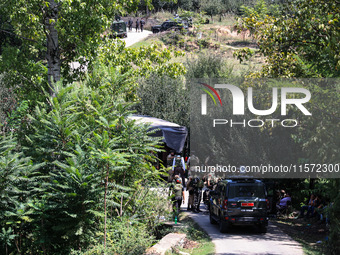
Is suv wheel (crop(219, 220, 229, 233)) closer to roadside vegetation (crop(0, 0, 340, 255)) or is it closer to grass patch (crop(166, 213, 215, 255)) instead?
grass patch (crop(166, 213, 215, 255))

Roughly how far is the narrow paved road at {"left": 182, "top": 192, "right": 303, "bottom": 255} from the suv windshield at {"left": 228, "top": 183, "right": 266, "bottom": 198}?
1426mm

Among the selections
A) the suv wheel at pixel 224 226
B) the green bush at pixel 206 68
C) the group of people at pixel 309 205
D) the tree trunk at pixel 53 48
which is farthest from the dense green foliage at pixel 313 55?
the green bush at pixel 206 68

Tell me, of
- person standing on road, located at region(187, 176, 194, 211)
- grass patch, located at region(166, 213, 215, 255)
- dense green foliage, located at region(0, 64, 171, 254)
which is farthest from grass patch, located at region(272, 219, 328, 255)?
dense green foliage, located at region(0, 64, 171, 254)

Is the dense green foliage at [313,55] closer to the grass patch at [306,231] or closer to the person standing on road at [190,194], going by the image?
the grass patch at [306,231]

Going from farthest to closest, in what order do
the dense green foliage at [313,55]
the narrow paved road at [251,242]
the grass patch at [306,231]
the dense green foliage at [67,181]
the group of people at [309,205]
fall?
the group of people at [309,205]
the grass patch at [306,231]
the dense green foliage at [313,55]
the narrow paved road at [251,242]
the dense green foliage at [67,181]

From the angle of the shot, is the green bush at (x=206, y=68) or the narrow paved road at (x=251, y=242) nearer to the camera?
the narrow paved road at (x=251, y=242)

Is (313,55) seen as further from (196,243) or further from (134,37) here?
(134,37)

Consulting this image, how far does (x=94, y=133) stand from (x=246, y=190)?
806cm

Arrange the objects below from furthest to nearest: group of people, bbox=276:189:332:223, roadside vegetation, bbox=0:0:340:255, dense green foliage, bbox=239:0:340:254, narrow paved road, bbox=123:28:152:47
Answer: narrow paved road, bbox=123:28:152:47 → group of people, bbox=276:189:332:223 → dense green foliage, bbox=239:0:340:254 → roadside vegetation, bbox=0:0:340:255

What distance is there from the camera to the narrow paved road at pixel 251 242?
40.7 feet

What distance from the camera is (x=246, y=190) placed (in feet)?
50.1

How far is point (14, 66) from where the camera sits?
13727mm

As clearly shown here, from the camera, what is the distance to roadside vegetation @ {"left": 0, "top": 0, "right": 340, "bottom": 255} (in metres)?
8.70

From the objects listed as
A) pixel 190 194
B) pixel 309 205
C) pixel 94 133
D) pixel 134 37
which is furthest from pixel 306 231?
pixel 134 37
